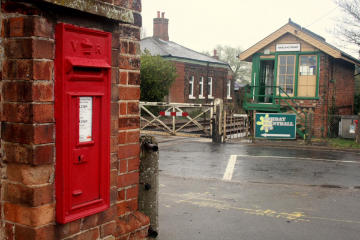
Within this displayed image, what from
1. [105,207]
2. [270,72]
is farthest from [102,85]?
[270,72]

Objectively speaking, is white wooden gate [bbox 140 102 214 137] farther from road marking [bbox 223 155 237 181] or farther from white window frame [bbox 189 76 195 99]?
white window frame [bbox 189 76 195 99]

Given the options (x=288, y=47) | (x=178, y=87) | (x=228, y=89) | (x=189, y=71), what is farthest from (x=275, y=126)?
(x=228, y=89)

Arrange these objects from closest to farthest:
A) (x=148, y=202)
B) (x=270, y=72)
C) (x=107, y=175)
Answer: (x=107, y=175), (x=148, y=202), (x=270, y=72)

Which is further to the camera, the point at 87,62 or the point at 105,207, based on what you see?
the point at 105,207

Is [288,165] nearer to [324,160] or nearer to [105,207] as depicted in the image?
[324,160]

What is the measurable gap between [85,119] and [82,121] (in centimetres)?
3

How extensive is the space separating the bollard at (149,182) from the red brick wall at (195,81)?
1196 inches

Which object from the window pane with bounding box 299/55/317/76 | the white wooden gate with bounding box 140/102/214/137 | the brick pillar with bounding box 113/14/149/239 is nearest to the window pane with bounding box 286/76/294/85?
the window pane with bounding box 299/55/317/76

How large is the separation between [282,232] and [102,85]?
3.64 metres

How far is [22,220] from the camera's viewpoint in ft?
7.36

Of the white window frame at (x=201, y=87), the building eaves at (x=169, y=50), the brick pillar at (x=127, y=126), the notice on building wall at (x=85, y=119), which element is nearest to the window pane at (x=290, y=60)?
the building eaves at (x=169, y=50)

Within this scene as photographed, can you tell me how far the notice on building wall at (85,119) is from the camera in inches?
94.0

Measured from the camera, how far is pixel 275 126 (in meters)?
16.8

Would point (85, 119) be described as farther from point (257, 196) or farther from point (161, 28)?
point (161, 28)
